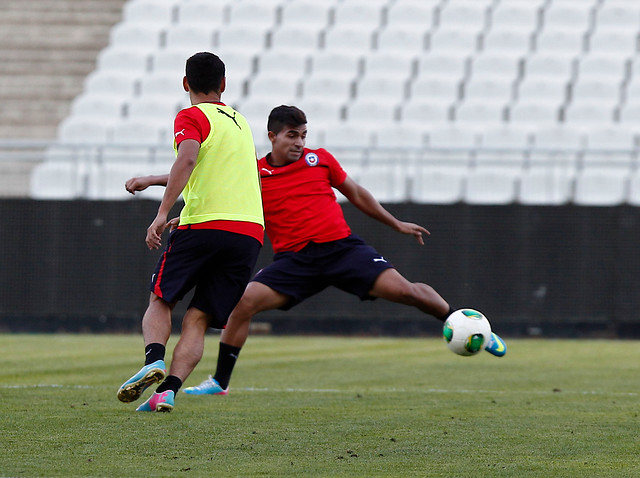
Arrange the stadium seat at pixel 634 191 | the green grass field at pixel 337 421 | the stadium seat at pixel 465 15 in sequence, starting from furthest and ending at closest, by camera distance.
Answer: the stadium seat at pixel 465 15 < the stadium seat at pixel 634 191 < the green grass field at pixel 337 421

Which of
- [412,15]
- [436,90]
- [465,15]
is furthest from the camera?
[412,15]

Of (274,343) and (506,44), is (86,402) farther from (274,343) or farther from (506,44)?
(506,44)

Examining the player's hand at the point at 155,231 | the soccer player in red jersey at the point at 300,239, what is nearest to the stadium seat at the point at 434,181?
the soccer player in red jersey at the point at 300,239

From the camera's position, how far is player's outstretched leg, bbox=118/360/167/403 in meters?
6.25

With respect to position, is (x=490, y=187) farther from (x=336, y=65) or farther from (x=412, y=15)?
(x=412, y=15)

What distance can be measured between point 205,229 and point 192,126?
0.59 meters

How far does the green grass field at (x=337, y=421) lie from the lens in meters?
4.96

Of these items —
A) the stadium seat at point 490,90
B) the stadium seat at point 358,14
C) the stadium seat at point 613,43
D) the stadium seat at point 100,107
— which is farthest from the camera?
the stadium seat at point 358,14

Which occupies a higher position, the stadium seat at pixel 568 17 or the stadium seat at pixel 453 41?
the stadium seat at pixel 568 17

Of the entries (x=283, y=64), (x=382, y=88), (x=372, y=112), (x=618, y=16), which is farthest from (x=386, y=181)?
(x=618, y=16)

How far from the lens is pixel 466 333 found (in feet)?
25.3

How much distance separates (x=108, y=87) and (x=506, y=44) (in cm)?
777

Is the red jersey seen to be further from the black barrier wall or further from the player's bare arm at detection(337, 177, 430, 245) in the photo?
the black barrier wall

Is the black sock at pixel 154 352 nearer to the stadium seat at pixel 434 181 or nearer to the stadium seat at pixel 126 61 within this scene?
the stadium seat at pixel 434 181
